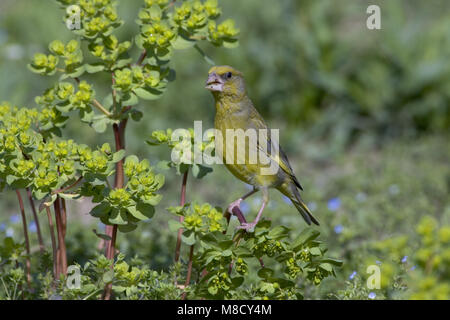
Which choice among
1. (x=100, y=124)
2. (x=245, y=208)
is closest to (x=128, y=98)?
(x=100, y=124)

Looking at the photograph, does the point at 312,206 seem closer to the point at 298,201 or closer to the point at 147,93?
the point at 298,201

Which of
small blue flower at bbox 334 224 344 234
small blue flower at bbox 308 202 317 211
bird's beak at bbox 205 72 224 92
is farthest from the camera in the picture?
small blue flower at bbox 308 202 317 211

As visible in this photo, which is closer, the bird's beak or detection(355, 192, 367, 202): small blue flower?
the bird's beak

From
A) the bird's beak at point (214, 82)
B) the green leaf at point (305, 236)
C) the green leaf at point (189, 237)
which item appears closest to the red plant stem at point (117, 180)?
the green leaf at point (189, 237)

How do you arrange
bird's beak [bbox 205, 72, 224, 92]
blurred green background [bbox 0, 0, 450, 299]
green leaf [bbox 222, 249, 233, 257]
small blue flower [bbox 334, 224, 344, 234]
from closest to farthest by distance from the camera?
green leaf [bbox 222, 249, 233, 257] < bird's beak [bbox 205, 72, 224, 92] < small blue flower [bbox 334, 224, 344, 234] < blurred green background [bbox 0, 0, 450, 299]

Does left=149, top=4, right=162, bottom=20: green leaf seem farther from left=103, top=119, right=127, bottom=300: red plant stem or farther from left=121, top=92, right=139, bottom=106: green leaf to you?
left=103, top=119, right=127, bottom=300: red plant stem

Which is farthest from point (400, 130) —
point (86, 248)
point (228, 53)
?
point (86, 248)

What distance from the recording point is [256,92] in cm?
715

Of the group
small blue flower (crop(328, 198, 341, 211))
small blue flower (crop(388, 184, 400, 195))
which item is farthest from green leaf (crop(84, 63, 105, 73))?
small blue flower (crop(388, 184, 400, 195))

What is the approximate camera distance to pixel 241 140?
10.6 ft

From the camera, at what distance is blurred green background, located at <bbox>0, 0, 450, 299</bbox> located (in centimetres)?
534

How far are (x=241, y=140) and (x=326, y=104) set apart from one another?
386 cm

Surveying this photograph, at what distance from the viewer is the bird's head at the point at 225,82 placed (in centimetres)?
331

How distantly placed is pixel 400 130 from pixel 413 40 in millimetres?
991
